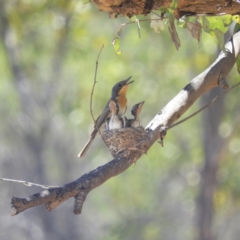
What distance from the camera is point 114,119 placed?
522 cm

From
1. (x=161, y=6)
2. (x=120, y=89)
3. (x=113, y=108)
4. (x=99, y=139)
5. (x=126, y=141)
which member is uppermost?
(x=99, y=139)

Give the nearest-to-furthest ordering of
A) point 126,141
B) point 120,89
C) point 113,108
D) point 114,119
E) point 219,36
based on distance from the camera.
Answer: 1. point 219,36
2. point 126,141
3. point 113,108
4. point 114,119
5. point 120,89

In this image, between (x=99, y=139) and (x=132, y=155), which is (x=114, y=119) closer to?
(x=132, y=155)

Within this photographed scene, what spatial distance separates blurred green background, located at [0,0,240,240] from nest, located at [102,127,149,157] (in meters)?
5.90

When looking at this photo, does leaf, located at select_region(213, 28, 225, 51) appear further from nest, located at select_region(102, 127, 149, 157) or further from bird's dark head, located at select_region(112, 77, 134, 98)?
bird's dark head, located at select_region(112, 77, 134, 98)

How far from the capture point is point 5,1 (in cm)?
1076

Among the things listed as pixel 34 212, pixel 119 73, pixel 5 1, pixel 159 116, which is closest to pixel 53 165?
pixel 34 212

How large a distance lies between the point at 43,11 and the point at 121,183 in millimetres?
8471

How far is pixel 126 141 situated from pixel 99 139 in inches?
420

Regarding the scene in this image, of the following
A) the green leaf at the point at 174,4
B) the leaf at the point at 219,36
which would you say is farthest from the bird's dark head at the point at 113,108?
the green leaf at the point at 174,4

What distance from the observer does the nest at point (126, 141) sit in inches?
140

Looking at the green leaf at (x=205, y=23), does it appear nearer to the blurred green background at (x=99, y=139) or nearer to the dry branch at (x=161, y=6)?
the dry branch at (x=161, y=6)

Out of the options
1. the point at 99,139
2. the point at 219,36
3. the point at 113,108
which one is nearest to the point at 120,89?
the point at 113,108

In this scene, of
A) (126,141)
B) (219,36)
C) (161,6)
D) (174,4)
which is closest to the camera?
(174,4)
